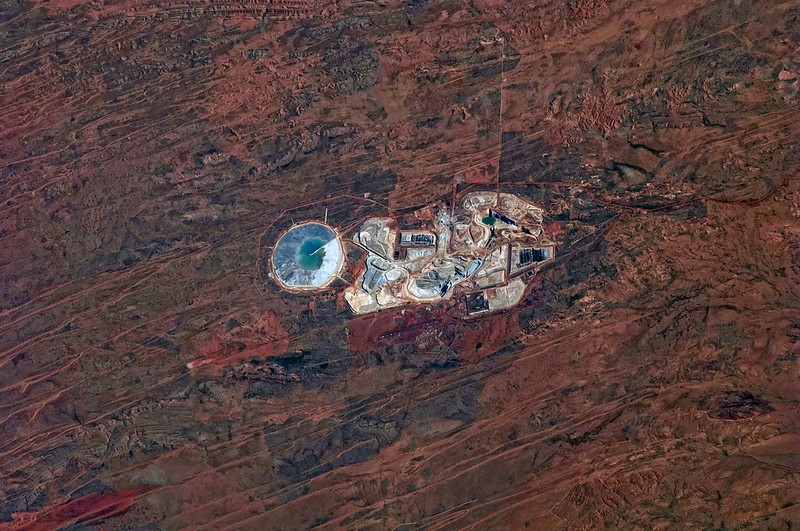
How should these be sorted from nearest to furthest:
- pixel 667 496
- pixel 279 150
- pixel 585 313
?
pixel 667 496
pixel 585 313
pixel 279 150

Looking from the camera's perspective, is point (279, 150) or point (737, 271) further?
point (279, 150)

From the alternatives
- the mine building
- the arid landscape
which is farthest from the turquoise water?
the mine building

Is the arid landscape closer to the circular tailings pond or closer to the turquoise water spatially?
the circular tailings pond

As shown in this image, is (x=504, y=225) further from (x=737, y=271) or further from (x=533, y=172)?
(x=737, y=271)

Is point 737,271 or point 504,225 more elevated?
point 504,225

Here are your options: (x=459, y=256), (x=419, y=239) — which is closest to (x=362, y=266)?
(x=419, y=239)

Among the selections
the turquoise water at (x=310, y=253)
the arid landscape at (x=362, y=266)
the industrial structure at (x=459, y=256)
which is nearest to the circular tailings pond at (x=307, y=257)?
the turquoise water at (x=310, y=253)

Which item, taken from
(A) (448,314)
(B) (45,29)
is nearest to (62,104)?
(B) (45,29)
